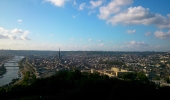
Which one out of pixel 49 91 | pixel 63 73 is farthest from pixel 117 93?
pixel 63 73

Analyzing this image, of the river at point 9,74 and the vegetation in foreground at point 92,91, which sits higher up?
the vegetation in foreground at point 92,91

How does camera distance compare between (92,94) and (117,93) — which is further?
(92,94)

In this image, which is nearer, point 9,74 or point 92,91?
point 92,91

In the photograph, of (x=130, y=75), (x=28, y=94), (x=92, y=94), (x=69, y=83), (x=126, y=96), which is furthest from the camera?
(x=130, y=75)

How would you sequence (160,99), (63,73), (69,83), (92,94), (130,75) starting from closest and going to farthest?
(160,99) → (92,94) → (69,83) → (63,73) → (130,75)

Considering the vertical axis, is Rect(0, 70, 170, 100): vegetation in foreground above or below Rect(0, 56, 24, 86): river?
above

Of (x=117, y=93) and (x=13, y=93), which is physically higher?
(x=117, y=93)

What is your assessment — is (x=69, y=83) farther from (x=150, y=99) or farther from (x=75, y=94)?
(x=150, y=99)

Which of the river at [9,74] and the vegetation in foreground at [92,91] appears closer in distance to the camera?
the vegetation in foreground at [92,91]

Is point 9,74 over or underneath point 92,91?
underneath

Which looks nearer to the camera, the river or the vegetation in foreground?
the vegetation in foreground
